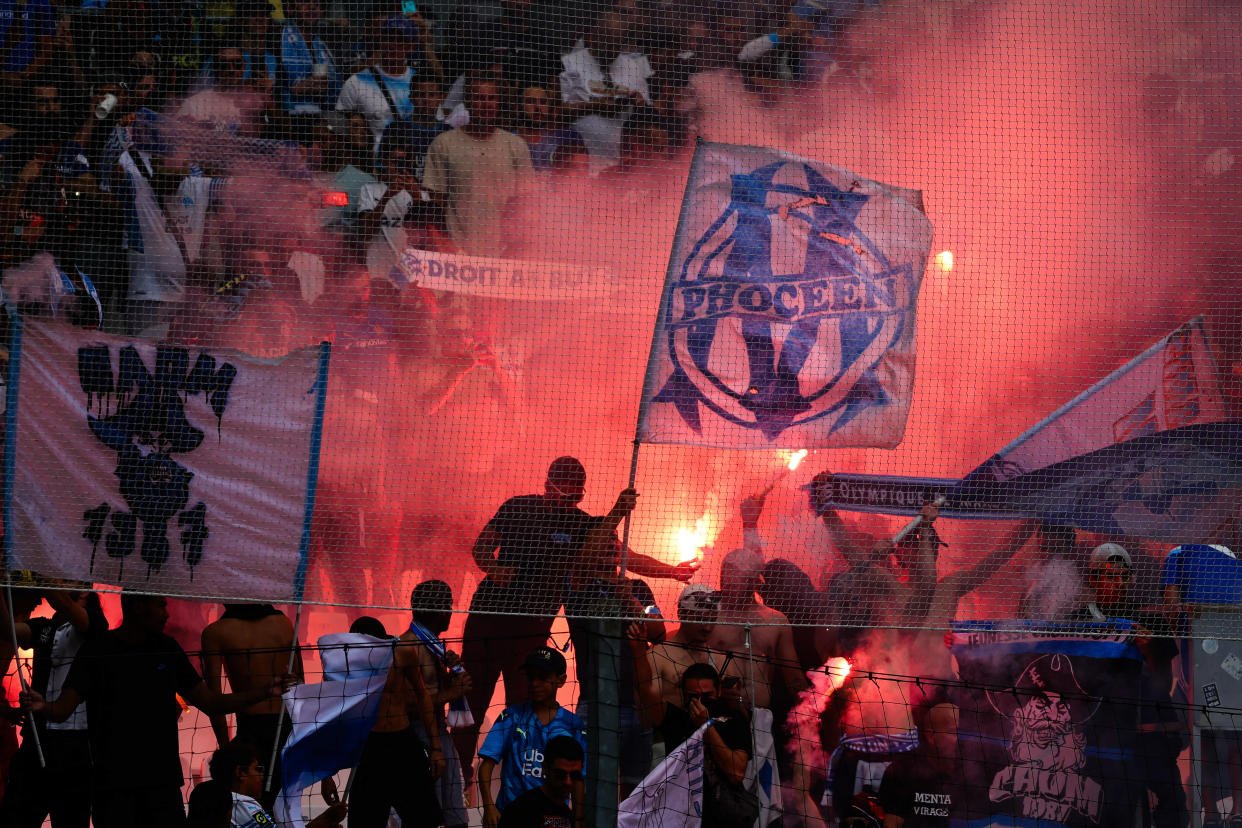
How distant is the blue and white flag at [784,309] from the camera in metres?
5.78

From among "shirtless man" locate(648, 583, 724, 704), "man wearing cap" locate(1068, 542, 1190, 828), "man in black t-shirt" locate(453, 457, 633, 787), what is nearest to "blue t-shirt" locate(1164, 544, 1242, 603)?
"man wearing cap" locate(1068, 542, 1190, 828)

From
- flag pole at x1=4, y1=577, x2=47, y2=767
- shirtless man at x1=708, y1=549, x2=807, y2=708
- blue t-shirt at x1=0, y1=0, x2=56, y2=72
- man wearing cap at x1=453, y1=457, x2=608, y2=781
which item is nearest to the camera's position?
flag pole at x1=4, y1=577, x2=47, y2=767

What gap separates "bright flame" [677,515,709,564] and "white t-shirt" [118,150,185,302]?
370 centimetres

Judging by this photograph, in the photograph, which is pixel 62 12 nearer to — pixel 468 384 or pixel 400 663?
pixel 468 384

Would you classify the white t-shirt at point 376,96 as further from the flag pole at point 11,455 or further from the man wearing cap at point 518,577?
→ the flag pole at point 11,455

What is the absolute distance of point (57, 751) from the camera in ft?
16.2

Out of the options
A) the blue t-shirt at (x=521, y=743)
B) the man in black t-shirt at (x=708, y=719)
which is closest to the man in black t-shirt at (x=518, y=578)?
the blue t-shirt at (x=521, y=743)

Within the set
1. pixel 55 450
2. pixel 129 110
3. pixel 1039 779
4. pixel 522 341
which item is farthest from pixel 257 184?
pixel 1039 779

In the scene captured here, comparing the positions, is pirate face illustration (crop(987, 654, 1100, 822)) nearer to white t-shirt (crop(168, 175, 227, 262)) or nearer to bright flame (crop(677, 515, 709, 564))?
bright flame (crop(677, 515, 709, 564))

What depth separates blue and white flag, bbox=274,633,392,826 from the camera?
15.5ft

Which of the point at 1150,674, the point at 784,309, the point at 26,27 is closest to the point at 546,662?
the point at 784,309

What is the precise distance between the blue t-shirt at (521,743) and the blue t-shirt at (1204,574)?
2.86 metres

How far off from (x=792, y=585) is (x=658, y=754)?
140cm

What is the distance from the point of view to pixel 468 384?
352 inches
